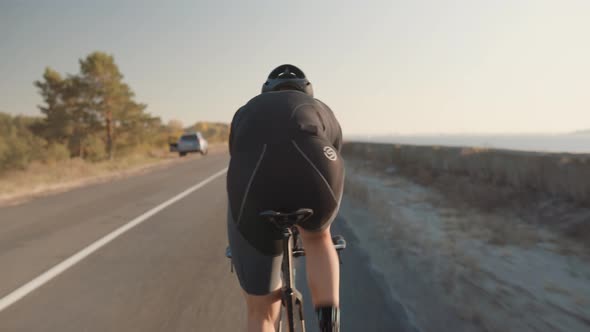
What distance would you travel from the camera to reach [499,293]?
11.2 ft

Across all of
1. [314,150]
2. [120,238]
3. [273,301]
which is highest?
[314,150]

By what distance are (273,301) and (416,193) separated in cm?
772

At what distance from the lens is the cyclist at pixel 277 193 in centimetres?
179

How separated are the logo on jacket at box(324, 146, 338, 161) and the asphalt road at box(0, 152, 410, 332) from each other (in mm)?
1592

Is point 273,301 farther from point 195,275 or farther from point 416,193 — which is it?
point 416,193

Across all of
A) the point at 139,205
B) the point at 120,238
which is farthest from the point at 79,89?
the point at 120,238

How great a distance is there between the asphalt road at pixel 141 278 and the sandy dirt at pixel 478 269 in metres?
0.29

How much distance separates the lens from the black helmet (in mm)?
2223

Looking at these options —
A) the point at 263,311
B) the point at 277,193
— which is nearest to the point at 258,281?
the point at 263,311

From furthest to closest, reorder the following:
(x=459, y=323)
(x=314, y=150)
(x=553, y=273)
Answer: (x=553, y=273) < (x=459, y=323) < (x=314, y=150)

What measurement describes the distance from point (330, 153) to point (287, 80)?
21.3 inches

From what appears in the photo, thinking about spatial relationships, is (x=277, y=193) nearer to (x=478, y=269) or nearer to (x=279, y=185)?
(x=279, y=185)

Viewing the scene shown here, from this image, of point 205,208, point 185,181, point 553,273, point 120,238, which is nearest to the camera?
Answer: point 553,273

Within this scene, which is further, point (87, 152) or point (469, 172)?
point (87, 152)
